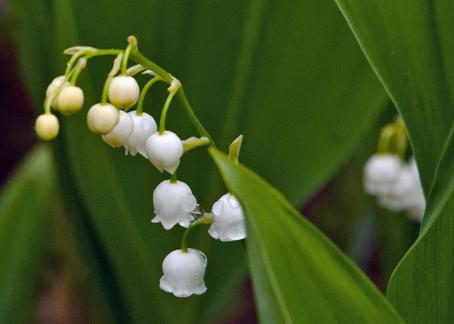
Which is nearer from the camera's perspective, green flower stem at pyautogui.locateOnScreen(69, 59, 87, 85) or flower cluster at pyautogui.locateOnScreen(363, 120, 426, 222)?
green flower stem at pyautogui.locateOnScreen(69, 59, 87, 85)

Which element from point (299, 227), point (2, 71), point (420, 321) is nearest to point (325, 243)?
point (299, 227)

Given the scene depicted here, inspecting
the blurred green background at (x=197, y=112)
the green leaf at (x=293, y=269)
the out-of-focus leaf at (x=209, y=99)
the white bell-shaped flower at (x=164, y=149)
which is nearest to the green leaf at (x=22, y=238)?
the blurred green background at (x=197, y=112)

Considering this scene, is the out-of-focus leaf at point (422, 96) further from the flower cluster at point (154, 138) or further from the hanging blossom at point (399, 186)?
the hanging blossom at point (399, 186)

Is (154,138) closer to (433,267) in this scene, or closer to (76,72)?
(76,72)

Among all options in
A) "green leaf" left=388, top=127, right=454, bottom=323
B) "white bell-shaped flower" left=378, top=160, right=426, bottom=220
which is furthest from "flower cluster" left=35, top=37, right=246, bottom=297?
"white bell-shaped flower" left=378, top=160, right=426, bottom=220

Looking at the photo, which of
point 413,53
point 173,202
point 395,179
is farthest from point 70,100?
A: point 395,179

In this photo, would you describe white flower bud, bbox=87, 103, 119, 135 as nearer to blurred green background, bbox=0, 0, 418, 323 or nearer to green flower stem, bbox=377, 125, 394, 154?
blurred green background, bbox=0, 0, 418, 323

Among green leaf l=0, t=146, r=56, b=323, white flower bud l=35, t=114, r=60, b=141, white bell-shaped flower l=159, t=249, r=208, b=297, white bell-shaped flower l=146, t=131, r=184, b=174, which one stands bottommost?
green leaf l=0, t=146, r=56, b=323

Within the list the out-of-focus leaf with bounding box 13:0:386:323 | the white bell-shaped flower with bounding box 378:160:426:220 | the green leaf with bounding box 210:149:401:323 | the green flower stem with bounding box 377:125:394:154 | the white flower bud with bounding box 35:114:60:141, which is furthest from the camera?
Answer: the white bell-shaped flower with bounding box 378:160:426:220
